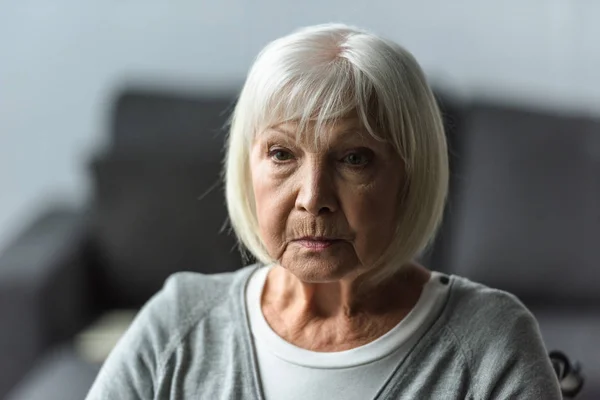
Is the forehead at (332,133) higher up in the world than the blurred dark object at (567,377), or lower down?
higher up

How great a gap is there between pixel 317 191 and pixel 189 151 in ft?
4.14

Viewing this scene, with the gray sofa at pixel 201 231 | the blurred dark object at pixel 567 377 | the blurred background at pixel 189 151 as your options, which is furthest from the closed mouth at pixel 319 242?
the gray sofa at pixel 201 231

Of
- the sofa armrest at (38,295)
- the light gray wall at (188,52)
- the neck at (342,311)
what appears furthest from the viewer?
the light gray wall at (188,52)

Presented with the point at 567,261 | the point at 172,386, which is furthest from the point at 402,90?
the point at 567,261

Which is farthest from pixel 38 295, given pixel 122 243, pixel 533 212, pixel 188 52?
pixel 533 212

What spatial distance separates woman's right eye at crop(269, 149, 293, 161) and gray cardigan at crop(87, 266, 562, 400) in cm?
A: 22

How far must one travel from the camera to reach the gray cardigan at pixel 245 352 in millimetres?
969

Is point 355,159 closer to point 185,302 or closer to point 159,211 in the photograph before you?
point 185,302

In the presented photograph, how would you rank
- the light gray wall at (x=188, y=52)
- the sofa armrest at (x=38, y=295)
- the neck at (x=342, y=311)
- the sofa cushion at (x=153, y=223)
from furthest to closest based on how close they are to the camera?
the light gray wall at (x=188, y=52) < the sofa cushion at (x=153, y=223) < the sofa armrest at (x=38, y=295) < the neck at (x=342, y=311)

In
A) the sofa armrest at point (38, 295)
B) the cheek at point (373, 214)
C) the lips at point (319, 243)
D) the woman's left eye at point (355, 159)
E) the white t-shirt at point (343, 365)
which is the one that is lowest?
the sofa armrest at point (38, 295)

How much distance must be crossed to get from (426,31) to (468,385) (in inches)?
59.3

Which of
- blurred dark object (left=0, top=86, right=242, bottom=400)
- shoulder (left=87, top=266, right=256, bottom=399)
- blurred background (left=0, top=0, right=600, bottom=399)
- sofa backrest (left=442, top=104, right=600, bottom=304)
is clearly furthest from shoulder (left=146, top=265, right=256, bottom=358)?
sofa backrest (left=442, top=104, right=600, bottom=304)

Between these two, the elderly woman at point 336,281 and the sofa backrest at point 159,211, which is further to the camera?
the sofa backrest at point 159,211

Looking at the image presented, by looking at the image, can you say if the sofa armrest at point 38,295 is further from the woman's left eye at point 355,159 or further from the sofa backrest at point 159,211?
the woman's left eye at point 355,159
